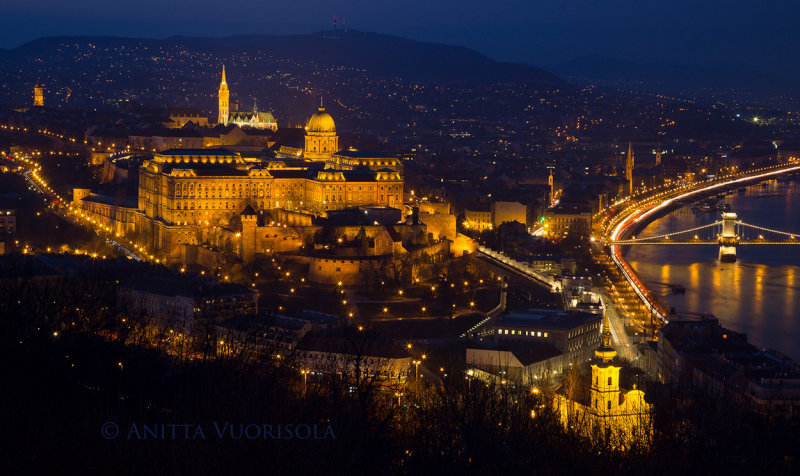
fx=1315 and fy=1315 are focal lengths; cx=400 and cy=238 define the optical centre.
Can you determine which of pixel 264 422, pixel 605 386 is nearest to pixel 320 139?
pixel 605 386

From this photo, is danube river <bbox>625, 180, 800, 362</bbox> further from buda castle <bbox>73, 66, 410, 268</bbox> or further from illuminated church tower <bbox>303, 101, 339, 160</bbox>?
illuminated church tower <bbox>303, 101, 339, 160</bbox>

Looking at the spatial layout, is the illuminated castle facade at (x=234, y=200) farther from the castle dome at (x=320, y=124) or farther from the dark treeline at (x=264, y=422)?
the dark treeline at (x=264, y=422)

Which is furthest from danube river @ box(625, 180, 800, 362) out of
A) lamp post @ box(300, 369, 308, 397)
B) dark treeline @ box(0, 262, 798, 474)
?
dark treeline @ box(0, 262, 798, 474)

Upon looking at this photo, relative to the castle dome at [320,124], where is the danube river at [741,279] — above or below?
below

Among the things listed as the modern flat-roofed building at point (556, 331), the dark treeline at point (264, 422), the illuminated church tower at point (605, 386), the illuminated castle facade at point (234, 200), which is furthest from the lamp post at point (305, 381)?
the illuminated castle facade at point (234, 200)

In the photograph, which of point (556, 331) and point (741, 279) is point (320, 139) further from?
point (556, 331)

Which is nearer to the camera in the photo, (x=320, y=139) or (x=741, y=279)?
(x=741, y=279)
